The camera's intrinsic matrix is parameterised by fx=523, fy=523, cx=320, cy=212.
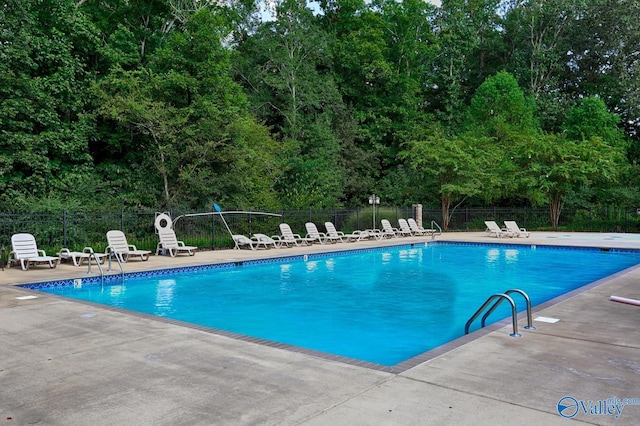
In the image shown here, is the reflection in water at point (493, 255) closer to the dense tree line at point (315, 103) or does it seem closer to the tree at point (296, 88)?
the dense tree line at point (315, 103)

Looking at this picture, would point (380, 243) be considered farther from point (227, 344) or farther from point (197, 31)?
point (227, 344)

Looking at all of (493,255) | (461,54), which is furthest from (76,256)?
(461,54)

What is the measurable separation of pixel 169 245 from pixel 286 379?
38.7 feet

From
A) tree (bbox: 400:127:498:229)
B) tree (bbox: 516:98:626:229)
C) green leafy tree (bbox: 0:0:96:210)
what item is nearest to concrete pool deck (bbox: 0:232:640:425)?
green leafy tree (bbox: 0:0:96:210)

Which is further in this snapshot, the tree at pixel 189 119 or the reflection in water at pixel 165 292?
the tree at pixel 189 119

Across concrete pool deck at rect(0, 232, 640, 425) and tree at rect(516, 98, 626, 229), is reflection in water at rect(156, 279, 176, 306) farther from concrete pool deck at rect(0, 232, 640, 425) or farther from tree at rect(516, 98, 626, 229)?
tree at rect(516, 98, 626, 229)

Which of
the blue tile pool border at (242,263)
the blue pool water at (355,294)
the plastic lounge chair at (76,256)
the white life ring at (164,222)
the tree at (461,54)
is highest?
the tree at (461,54)

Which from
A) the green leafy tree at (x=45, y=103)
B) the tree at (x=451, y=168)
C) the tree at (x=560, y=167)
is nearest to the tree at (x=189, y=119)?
the green leafy tree at (x=45, y=103)

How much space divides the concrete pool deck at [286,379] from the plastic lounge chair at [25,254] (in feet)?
19.4

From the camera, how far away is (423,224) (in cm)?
2886

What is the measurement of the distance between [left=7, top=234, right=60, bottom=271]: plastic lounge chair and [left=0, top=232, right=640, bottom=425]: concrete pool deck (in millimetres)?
5909

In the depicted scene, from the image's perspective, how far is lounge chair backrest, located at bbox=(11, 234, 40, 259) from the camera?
12.0m

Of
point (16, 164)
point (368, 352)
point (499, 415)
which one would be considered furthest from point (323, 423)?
point (16, 164)

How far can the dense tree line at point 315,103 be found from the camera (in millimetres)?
19719
